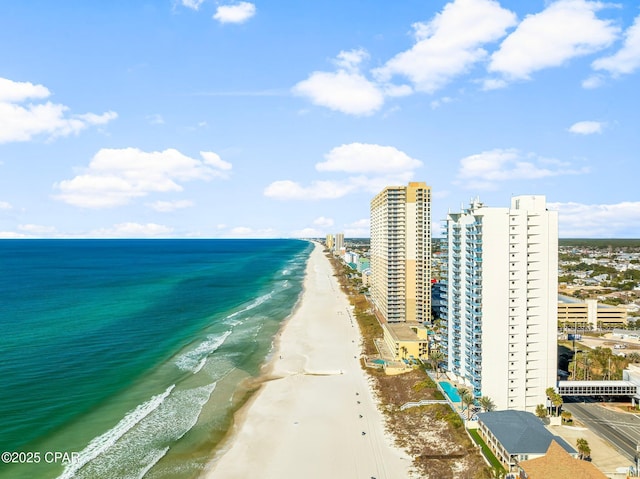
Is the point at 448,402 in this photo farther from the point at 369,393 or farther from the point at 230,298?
the point at 230,298

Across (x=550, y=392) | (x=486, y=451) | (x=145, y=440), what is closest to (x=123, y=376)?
(x=145, y=440)

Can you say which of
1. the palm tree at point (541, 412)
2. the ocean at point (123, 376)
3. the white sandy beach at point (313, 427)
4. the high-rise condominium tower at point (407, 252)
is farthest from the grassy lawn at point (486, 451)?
the high-rise condominium tower at point (407, 252)

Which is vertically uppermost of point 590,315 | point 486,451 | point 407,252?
point 407,252

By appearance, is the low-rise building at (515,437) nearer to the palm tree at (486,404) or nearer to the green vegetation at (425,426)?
the green vegetation at (425,426)

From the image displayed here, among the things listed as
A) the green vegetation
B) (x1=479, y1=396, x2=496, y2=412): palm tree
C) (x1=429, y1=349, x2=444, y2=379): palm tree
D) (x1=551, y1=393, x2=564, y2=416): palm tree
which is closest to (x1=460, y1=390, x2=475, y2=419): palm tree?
(x1=479, y1=396, x2=496, y2=412): palm tree

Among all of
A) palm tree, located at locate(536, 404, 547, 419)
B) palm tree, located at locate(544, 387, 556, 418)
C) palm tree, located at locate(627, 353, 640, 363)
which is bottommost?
palm tree, located at locate(536, 404, 547, 419)

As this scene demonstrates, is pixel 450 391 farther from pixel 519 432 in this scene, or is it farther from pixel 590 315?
pixel 590 315

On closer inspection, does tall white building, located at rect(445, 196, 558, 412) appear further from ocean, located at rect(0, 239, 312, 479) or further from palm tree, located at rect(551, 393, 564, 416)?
ocean, located at rect(0, 239, 312, 479)
